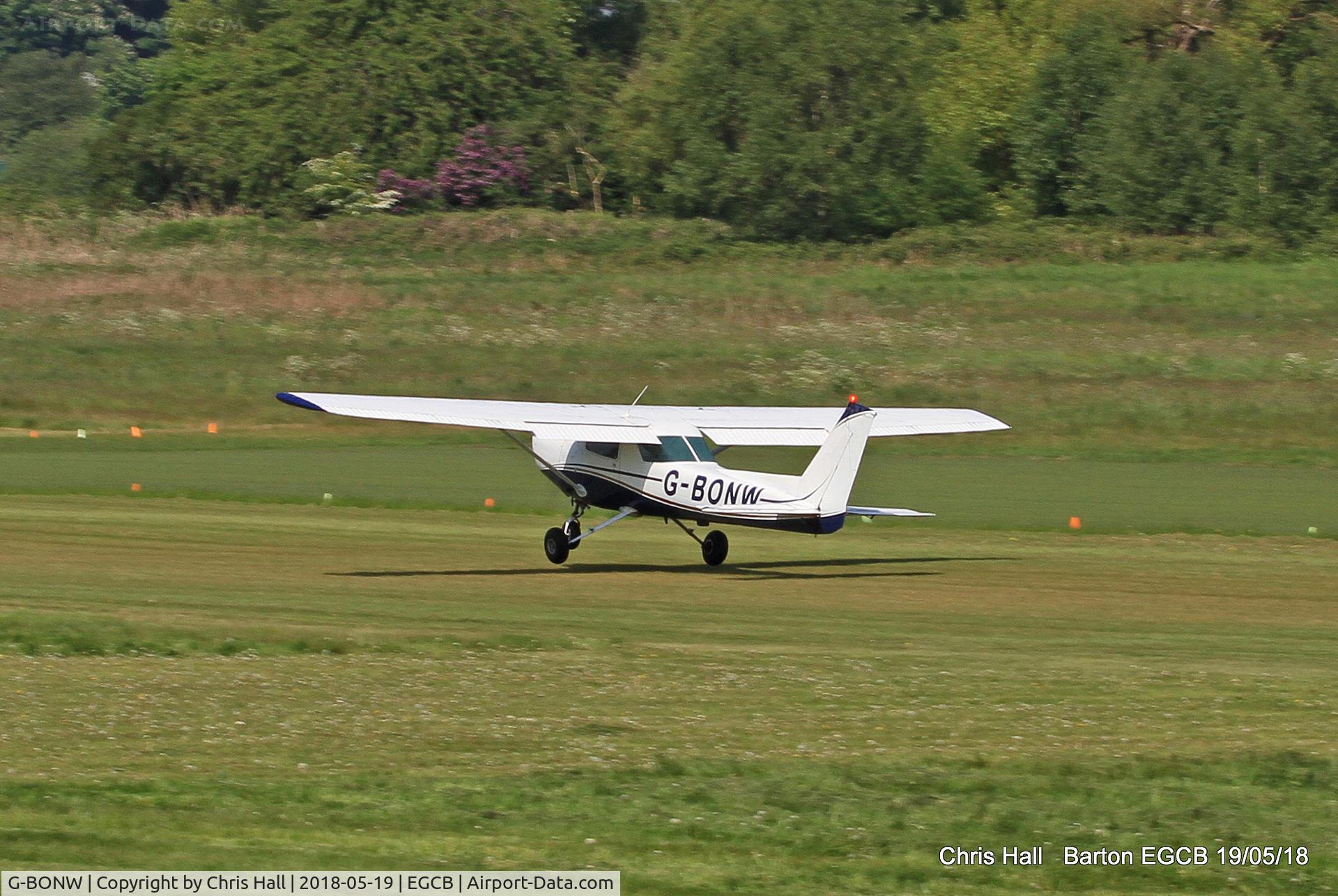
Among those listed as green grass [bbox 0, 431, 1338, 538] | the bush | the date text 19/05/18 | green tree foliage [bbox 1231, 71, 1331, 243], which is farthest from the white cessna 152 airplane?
the bush

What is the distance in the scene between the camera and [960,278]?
193 ft

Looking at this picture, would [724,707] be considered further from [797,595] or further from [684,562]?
[684,562]

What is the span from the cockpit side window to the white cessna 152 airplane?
0.8 inches

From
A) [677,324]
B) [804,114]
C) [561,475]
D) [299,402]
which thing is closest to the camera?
[299,402]

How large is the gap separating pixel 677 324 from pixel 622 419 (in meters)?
31.1

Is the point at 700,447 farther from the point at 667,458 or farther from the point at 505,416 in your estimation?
the point at 505,416

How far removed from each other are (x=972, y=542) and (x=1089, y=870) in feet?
57.7

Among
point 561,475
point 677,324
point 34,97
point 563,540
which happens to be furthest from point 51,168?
point 563,540

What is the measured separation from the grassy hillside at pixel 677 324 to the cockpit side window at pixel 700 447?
788 inches

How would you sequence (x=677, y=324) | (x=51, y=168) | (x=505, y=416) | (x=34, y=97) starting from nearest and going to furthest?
(x=505, y=416), (x=677, y=324), (x=51, y=168), (x=34, y=97)

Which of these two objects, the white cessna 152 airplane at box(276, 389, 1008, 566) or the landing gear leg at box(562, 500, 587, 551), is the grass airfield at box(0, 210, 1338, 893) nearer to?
the landing gear leg at box(562, 500, 587, 551)

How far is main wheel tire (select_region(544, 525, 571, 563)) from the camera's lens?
23906 millimetres

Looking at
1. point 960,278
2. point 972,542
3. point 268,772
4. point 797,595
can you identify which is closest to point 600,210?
point 960,278
